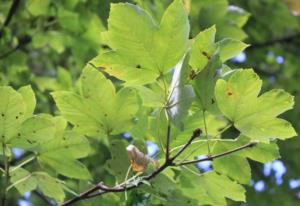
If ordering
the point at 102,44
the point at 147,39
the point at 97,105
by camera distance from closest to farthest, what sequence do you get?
1. the point at 147,39
2. the point at 97,105
3. the point at 102,44

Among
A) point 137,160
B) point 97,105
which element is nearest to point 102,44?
point 97,105

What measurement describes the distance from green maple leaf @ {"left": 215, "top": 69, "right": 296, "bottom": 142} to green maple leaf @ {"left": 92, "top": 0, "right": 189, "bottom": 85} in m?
0.09

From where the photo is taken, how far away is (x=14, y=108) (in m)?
0.98

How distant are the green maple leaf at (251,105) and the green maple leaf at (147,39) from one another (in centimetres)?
9

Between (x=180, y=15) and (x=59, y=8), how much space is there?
1034 mm

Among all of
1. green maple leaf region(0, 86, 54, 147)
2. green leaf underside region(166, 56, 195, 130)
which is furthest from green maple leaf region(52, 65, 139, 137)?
green leaf underside region(166, 56, 195, 130)

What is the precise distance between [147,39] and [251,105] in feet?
0.64

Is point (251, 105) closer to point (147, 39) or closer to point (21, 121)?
point (147, 39)

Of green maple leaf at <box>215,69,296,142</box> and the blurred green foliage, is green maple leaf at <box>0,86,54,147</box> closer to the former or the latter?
the blurred green foliage

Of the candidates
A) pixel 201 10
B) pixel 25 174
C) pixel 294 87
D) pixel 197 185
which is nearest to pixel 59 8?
pixel 201 10

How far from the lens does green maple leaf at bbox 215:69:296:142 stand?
0.95 meters

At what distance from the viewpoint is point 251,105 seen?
0.95m

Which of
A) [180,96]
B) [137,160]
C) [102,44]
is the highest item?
[180,96]

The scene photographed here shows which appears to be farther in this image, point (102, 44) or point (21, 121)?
point (102, 44)
